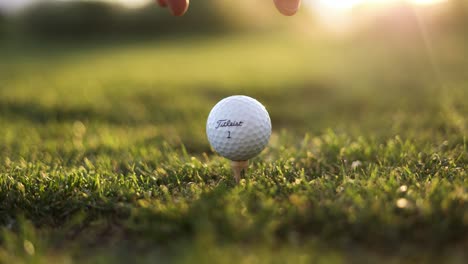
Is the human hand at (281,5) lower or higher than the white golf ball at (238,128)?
higher

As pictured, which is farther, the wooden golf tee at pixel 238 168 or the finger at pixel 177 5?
the finger at pixel 177 5

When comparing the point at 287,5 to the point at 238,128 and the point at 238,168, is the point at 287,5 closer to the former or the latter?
the point at 238,128

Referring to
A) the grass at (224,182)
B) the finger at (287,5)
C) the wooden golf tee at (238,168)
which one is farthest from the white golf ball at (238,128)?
the finger at (287,5)

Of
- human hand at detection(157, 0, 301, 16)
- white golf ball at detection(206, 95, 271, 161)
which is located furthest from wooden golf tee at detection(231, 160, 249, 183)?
human hand at detection(157, 0, 301, 16)

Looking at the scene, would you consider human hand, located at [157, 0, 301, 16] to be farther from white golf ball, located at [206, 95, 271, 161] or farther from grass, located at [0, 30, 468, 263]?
grass, located at [0, 30, 468, 263]

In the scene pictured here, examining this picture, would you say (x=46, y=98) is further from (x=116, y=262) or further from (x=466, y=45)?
(x=466, y=45)

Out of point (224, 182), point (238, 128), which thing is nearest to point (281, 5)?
point (238, 128)

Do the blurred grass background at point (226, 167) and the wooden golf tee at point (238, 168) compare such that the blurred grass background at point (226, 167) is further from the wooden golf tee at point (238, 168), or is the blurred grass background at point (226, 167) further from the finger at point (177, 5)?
the finger at point (177, 5)
